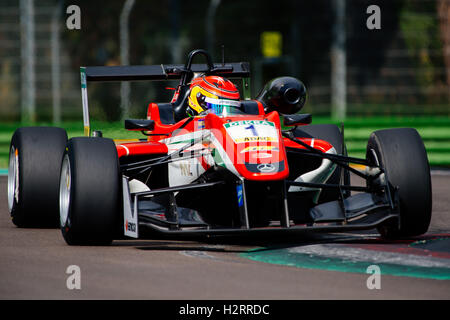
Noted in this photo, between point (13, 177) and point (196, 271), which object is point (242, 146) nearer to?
point (196, 271)

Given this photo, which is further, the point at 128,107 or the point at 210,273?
the point at 128,107

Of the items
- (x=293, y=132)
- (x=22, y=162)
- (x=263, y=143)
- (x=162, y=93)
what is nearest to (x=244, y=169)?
(x=263, y=143)

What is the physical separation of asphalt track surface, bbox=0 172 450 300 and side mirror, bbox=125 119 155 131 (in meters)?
1.04

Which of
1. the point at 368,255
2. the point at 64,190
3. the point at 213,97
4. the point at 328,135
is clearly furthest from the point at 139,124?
the point at 368,255

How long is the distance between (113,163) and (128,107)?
96.1 inches

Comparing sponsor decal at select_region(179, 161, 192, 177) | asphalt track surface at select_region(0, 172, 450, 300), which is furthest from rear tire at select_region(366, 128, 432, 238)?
sponsor decal at select_region(179, 161, 192, 177)

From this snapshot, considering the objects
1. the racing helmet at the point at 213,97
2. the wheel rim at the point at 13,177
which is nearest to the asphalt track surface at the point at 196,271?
the wheel rim at the point at 13,177

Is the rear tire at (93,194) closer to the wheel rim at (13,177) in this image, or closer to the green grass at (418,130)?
the wheel rim at (13,177)

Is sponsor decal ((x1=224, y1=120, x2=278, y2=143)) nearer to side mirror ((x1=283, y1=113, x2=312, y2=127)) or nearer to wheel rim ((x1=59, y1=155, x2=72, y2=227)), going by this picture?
side mirror ((x1=283, y1=113, x2=312, y2=127))

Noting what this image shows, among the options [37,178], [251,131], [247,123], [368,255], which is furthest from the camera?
[37,178]

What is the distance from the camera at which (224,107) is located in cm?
855

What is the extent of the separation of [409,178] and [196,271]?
6.86ft
